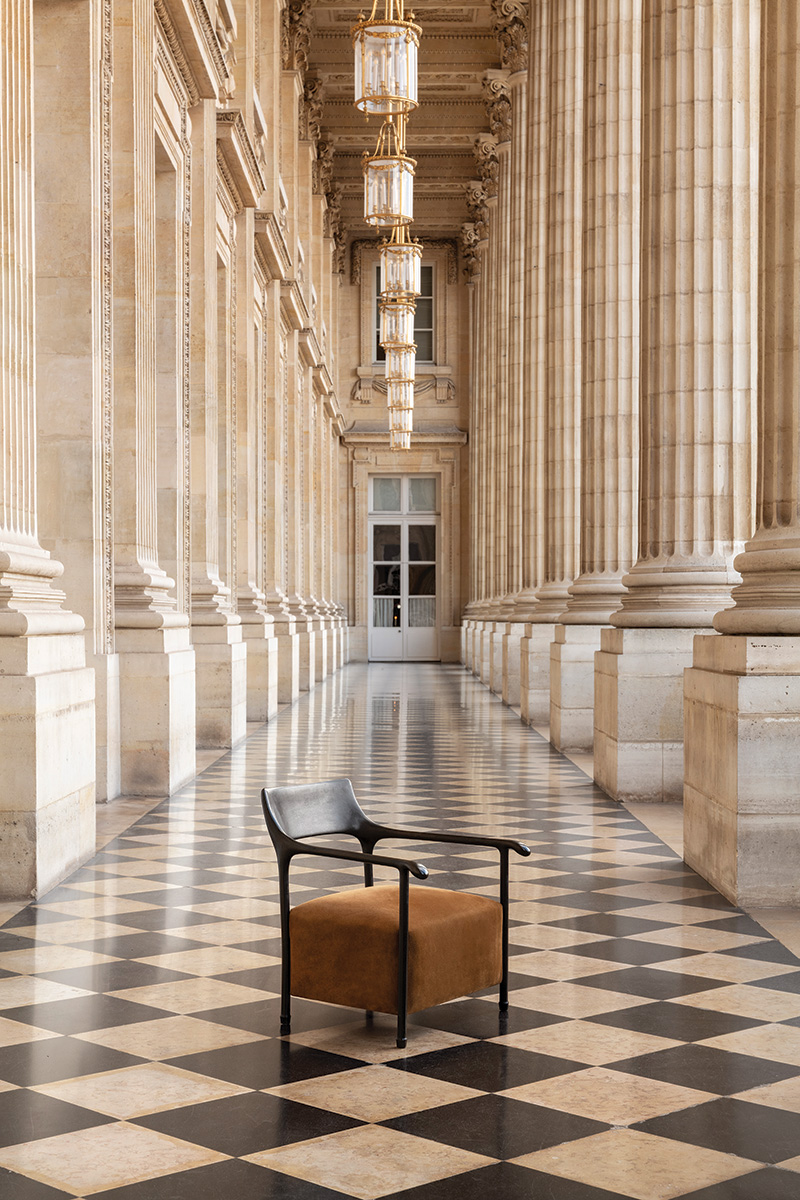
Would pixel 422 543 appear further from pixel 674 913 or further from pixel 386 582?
pixel 674 913

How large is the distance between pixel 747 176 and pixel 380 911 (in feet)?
22.4

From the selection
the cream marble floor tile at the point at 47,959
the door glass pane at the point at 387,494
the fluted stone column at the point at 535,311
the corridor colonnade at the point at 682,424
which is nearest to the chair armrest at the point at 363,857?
the cream marble floor tile at the point at 47,959

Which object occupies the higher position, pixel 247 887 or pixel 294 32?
pixel 294 32

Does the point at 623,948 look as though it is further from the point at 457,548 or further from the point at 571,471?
the point at 457,548

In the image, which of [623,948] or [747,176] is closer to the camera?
[623,948]

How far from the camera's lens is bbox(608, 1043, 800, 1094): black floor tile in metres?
3.99

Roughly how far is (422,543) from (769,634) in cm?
3592

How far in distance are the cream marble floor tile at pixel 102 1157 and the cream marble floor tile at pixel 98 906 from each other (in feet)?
8.89

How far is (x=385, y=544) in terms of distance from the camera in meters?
42.6

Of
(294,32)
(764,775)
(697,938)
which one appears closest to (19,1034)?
(697,938)

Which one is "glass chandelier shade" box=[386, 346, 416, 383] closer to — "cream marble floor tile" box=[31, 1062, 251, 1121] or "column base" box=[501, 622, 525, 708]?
"column base" box=[501, 622, 525, 708]

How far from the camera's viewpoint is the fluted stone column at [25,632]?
6.59m

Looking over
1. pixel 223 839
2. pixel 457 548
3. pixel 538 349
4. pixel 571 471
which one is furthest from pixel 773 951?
pixel 457 548

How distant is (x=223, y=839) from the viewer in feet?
27.5
